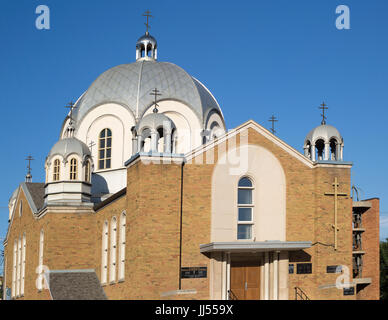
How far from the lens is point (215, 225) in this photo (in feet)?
92.7

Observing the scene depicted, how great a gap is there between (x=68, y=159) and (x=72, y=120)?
5.81 metres

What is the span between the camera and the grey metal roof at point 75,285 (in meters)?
31.8

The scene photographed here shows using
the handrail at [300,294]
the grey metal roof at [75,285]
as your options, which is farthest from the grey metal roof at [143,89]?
the handrail at [300,294]

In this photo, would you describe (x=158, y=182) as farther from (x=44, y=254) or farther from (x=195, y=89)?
(x=195, y=89)

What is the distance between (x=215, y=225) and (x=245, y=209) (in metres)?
1.50

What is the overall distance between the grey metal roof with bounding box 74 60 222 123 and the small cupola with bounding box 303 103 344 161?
30.8 ft

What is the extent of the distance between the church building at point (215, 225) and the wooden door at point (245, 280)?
0.04 metres

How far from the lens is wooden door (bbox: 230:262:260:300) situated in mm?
28469

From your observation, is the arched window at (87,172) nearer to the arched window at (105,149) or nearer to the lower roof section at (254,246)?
the arched window at (105,149)

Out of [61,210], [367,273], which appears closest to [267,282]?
[367,273]

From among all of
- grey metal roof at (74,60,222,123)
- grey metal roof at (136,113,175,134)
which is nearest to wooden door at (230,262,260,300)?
grey metal roof at (136,113,175,134)

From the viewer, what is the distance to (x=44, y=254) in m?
34.8

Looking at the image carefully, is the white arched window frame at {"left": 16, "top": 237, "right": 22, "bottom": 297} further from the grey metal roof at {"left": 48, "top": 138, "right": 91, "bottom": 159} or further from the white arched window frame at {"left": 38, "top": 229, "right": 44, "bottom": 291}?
the grey metal roof at {"left": 48, "top": 138, "right": 91, "bottom": 159}

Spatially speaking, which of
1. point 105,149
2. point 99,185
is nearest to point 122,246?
point 99,185
